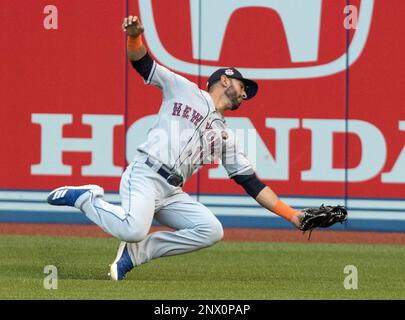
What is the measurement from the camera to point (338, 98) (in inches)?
546

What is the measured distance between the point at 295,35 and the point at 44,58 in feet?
9.93

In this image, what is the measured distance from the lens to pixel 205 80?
13.9 metres

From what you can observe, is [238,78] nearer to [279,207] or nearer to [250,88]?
[250,88]

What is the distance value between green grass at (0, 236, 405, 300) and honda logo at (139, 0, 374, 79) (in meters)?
2.30

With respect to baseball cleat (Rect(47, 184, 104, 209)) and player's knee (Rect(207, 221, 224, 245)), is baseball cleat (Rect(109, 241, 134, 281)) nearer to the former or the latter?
baseball cleat (Rect(47, 184, 104, 209))

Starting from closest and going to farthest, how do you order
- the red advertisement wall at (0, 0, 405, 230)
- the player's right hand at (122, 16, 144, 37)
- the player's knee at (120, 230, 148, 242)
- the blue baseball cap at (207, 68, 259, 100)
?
the player's right hand at (122, 16, 144, 37), the player's knee at (120, 230, 148, 242), the blue baseball cap at (207, 68, 259, 100), the red advertisement wall at (0, 0, 405, 230)

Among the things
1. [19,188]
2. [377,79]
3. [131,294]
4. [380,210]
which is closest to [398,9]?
[377,79]

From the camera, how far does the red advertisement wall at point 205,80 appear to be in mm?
13836

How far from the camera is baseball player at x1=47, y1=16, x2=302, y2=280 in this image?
8438 millimetres

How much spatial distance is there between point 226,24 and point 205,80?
720 mm

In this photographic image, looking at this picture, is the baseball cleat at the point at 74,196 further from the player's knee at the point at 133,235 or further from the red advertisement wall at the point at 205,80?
the red advertisement wall at the point at 205,80

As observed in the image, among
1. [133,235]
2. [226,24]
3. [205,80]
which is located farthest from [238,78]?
[226,24]

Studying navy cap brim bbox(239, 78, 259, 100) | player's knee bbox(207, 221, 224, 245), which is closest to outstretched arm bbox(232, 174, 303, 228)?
player's knee bbox(207, 221, 224, 245)

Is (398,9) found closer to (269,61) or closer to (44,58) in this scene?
(269,61)
